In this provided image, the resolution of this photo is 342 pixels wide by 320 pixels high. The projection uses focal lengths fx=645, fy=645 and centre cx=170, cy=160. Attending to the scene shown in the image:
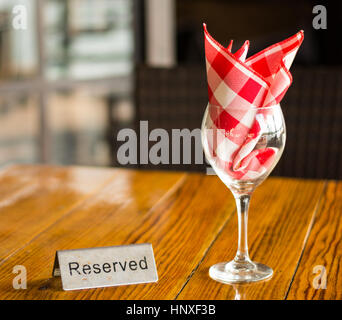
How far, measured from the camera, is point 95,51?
299cm

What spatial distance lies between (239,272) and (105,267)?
0.17 meters

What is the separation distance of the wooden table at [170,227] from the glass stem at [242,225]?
0.16 feet

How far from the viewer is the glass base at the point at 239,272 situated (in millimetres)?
814

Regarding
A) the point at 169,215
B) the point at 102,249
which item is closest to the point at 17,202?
the point at 169,215

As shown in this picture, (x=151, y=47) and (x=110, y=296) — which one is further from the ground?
(x=151, y=47)

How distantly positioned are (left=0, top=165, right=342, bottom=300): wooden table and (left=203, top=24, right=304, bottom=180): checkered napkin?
0.52ft

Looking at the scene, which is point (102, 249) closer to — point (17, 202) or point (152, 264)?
point (152, 264)

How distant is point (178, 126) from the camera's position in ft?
5.66

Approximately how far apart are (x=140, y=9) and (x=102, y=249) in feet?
8.00
